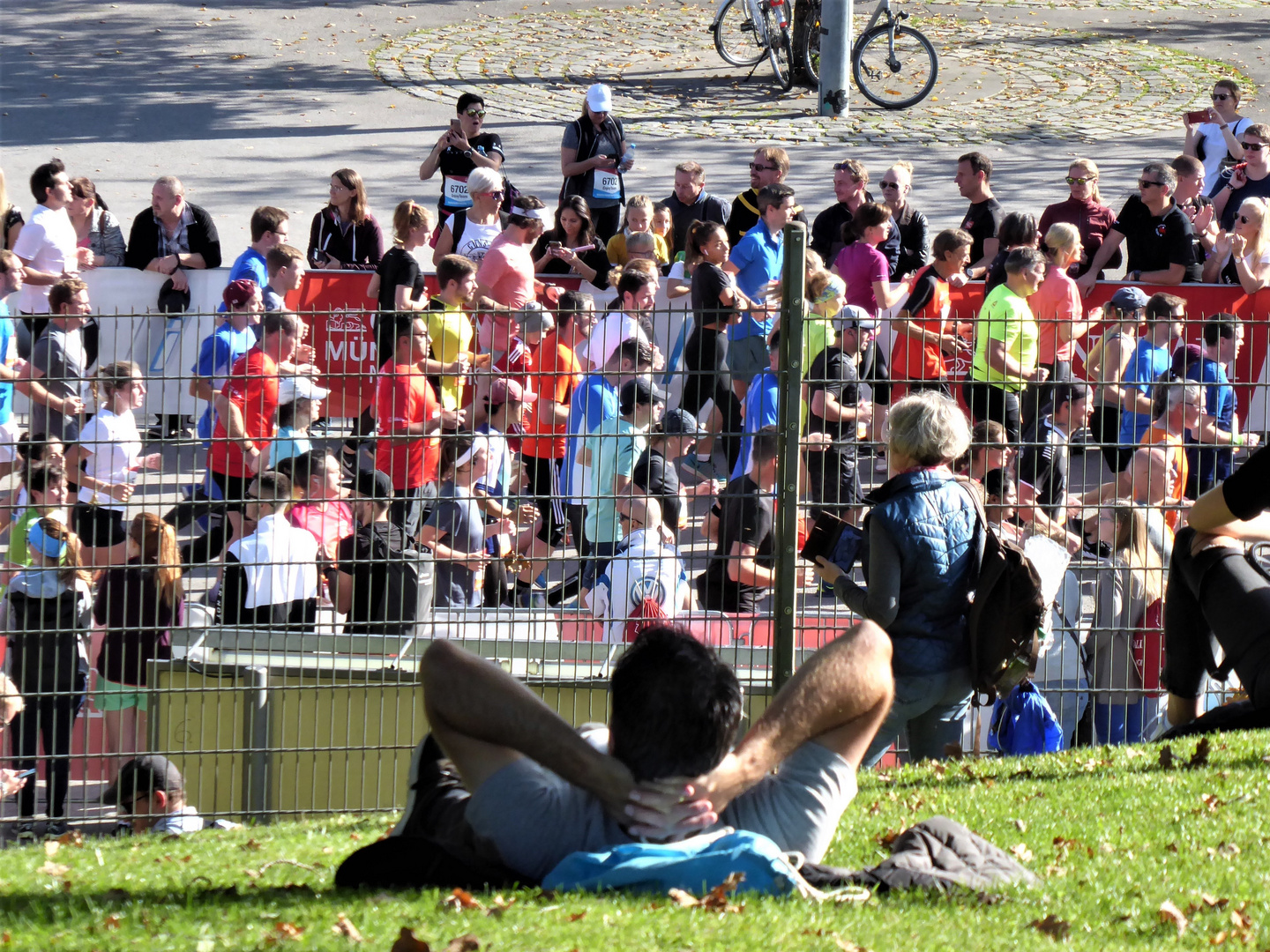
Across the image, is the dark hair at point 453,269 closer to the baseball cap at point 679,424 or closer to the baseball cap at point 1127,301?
the baseball cap at point 679,424

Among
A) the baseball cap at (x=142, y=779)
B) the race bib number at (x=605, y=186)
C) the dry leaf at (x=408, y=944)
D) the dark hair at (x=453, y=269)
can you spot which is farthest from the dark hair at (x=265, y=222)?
the dry leaf at (x=408, y=944)

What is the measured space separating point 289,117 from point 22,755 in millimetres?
18504

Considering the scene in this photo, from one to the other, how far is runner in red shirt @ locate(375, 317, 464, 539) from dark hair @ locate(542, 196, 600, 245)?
6941mm

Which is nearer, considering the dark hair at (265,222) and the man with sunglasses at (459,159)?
the dark hair at (265,222)

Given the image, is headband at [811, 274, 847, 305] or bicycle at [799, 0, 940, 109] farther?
bicycle at [799, 0, 940, 109]

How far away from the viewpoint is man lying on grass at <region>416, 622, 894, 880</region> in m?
3.85

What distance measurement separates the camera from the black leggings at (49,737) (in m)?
6.12

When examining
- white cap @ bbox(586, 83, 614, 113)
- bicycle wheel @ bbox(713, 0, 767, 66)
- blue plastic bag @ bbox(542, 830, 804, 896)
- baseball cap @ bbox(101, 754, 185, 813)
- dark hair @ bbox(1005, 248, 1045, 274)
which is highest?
bicycle wheel @ bbox(713, 0, 767, 66)

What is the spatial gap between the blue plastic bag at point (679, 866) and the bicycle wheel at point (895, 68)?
2091 cm

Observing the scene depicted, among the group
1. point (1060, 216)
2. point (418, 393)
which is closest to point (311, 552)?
point (418, 393)

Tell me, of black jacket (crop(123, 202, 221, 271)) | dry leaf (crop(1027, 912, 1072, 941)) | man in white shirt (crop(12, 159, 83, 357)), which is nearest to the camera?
dry leaf (crop(1027, 912, 1072, 941))

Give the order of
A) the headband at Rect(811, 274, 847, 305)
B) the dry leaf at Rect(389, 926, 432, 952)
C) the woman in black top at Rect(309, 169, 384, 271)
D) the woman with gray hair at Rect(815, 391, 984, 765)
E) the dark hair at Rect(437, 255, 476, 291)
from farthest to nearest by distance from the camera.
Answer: the woman in black top at Rect(309, 169, 384, 271) → the dark hair at Rect(437, 255, 476, 291) → the headband at Rect(811, 274, 847, 305) → the woman with gray hair at Rect(815, 391, 984, 765) → the dry leaf at Rect(389, 926, 432, 952)

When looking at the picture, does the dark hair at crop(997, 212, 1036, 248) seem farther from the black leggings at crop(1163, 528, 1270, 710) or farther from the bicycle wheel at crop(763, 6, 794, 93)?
the bicycle wheel at crop(763, 6, 794, 93)

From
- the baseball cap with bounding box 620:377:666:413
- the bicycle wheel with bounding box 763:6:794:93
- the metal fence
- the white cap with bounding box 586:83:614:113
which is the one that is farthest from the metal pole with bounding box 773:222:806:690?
the bicycle wheel with bounding box 763:6:794:93
